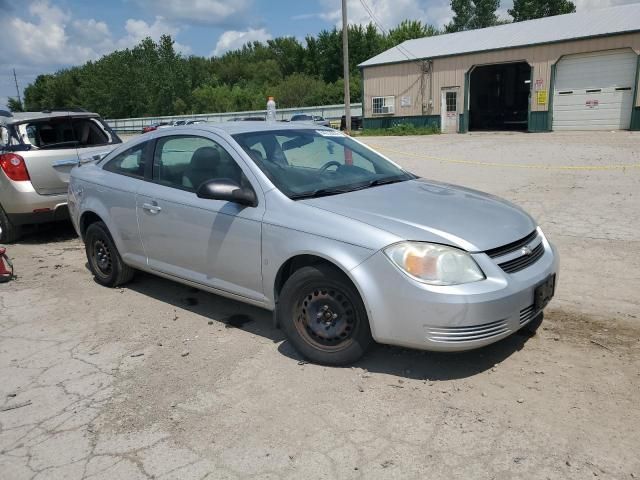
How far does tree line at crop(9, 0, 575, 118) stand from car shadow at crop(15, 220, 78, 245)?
48.9 m

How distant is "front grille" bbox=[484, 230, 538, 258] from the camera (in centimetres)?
347

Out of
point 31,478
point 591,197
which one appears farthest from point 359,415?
point 591,197

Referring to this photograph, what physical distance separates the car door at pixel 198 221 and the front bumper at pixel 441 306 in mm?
991

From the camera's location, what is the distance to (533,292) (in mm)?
3562

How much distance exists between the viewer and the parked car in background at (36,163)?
23.7ft

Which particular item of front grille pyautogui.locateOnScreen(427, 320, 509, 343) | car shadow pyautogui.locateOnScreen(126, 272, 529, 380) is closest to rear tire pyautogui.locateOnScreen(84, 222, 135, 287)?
car shadow pyautogui.locateOnScreen(126, 272, 529, 380)

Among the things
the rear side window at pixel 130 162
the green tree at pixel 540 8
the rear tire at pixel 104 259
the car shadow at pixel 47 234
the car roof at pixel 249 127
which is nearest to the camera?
the car roof at pixel 249 127

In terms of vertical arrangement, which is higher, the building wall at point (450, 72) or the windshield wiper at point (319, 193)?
the building wall at point (450, 72)

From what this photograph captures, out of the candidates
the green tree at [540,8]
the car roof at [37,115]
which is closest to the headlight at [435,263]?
the car roof at [37,115]

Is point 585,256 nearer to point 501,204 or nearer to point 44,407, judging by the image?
point 501,204

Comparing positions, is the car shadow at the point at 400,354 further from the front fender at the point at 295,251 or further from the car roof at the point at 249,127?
the car roof at the point at 249,127

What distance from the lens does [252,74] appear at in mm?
81188

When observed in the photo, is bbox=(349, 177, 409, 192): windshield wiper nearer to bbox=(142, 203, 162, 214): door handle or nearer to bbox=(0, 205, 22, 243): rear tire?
bbox=(142, 203, 162, 214): door handle

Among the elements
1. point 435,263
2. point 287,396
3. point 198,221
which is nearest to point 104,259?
point 198,221
